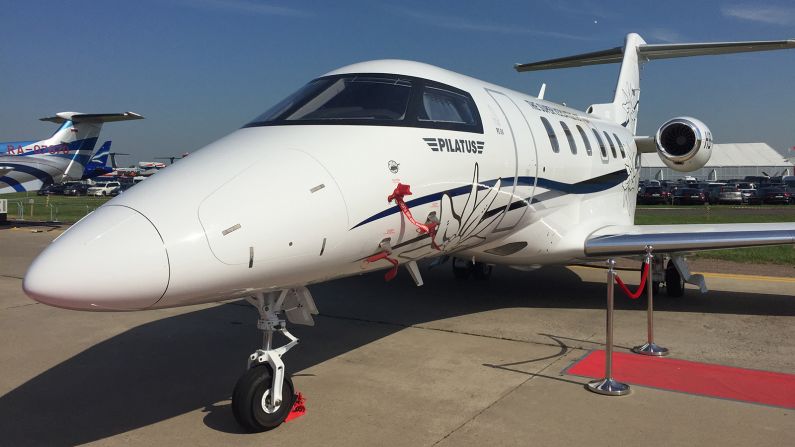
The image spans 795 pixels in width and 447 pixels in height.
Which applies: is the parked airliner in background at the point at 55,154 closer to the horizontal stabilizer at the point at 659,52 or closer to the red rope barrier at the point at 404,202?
the horizontal stabilizer at the point at 659,52

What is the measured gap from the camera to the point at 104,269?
3.33m

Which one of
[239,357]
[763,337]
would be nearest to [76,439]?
[239,357]

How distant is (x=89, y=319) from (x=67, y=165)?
2084 cm

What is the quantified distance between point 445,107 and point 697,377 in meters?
3.35

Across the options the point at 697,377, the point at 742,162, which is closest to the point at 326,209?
the point at 697,377

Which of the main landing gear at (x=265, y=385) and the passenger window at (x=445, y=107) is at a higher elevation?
the passenger window at (x=445, y=107)

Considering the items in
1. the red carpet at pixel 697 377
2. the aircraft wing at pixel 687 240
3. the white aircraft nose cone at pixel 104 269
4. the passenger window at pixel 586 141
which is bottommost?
the red carpet at pixel 697 377

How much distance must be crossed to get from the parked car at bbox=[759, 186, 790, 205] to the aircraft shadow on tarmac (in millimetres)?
36075

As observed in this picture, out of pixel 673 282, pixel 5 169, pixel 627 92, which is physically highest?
pixel 627 92

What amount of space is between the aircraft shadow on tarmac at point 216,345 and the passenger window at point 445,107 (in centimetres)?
271

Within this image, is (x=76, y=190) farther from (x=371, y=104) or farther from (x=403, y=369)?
(x=371, y=104)

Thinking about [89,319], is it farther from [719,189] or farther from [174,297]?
[719,189]

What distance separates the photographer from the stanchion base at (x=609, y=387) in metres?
5.23

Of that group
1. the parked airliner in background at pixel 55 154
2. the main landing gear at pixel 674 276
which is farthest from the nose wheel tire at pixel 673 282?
the parked airliner in background at pixel 55 154
